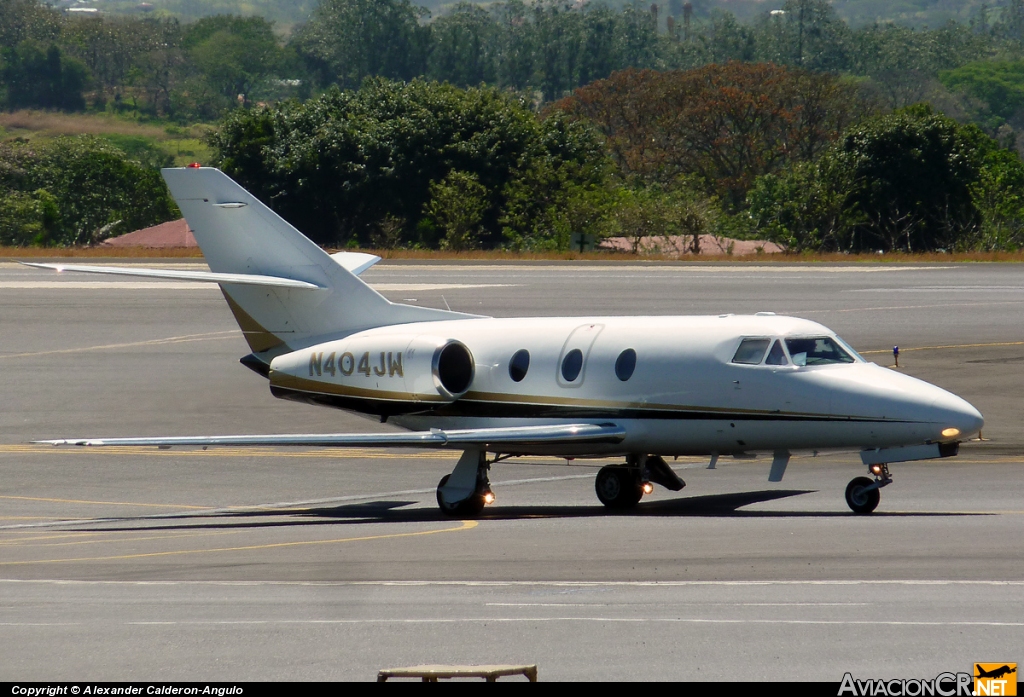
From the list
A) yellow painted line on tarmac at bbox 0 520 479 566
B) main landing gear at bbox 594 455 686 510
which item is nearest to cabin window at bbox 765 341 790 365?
main landing gear at bbox 594 455 686 510

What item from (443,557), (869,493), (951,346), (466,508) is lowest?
(951,346)

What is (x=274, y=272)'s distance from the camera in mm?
24203

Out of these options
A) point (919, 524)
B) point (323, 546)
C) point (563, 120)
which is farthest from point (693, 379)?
point (563, 120)

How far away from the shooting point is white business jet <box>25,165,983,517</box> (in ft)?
62.9

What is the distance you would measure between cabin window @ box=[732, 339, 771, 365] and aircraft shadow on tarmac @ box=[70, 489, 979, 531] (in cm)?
217

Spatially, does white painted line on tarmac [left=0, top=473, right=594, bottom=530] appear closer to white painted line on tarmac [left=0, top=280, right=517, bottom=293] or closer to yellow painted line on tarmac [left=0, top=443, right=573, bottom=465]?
yellow painted line on tarmac [left=0, top=443, right=573, bottom=465]

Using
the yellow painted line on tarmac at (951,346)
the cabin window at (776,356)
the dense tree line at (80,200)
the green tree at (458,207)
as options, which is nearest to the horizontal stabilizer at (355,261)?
the cabin window at (776,356)

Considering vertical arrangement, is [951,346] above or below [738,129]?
below

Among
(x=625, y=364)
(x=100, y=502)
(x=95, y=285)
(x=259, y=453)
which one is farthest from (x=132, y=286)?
(x=625, y=364)

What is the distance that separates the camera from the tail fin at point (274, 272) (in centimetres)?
2416

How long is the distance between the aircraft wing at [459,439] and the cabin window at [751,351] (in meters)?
2.03

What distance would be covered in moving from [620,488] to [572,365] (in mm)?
2027

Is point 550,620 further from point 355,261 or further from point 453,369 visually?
point 355,261

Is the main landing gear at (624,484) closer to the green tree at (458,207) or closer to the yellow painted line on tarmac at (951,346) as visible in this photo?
the yellow painted line on tarmac at (951,346)
